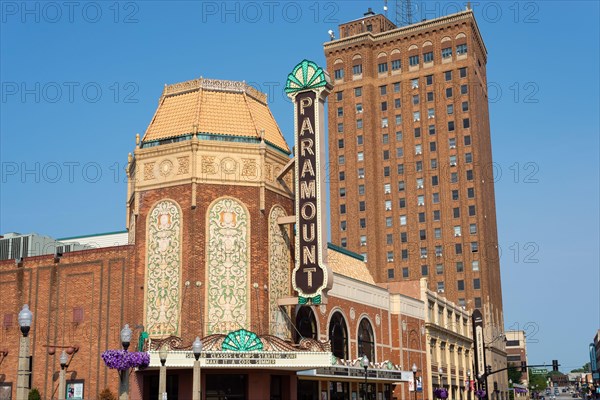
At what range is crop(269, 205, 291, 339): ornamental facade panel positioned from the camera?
141 ft

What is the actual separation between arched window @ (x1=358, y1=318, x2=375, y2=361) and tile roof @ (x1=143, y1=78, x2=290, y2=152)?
58.7ft

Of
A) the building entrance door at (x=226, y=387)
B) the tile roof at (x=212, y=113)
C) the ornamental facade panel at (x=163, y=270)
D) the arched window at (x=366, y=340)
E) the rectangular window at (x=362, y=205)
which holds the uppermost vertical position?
the rectangular window at (x=362, y=205)

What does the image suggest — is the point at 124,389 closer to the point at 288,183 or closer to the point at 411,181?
the point at 288,183

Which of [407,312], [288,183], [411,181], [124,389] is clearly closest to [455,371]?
[407,312]

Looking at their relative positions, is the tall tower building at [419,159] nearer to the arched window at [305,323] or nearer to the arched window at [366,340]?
the arched window at [366,340]

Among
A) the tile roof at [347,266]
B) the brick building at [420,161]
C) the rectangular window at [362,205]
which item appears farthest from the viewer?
the rectangular window at [362,205]

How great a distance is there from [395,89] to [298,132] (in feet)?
235

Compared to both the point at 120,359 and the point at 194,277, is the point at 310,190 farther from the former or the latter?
the point at 120,359

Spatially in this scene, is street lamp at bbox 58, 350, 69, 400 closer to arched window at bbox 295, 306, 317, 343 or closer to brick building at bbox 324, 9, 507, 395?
arched window at bbox 295, 306, 317, 343

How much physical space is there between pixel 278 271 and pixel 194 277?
529 cm

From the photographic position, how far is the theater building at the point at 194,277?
40906mm

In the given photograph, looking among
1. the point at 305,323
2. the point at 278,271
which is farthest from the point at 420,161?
the point at 278,271

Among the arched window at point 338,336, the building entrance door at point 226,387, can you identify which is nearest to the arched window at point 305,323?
the arched window at point 338,336

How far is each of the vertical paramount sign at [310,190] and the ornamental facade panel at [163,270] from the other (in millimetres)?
6722
